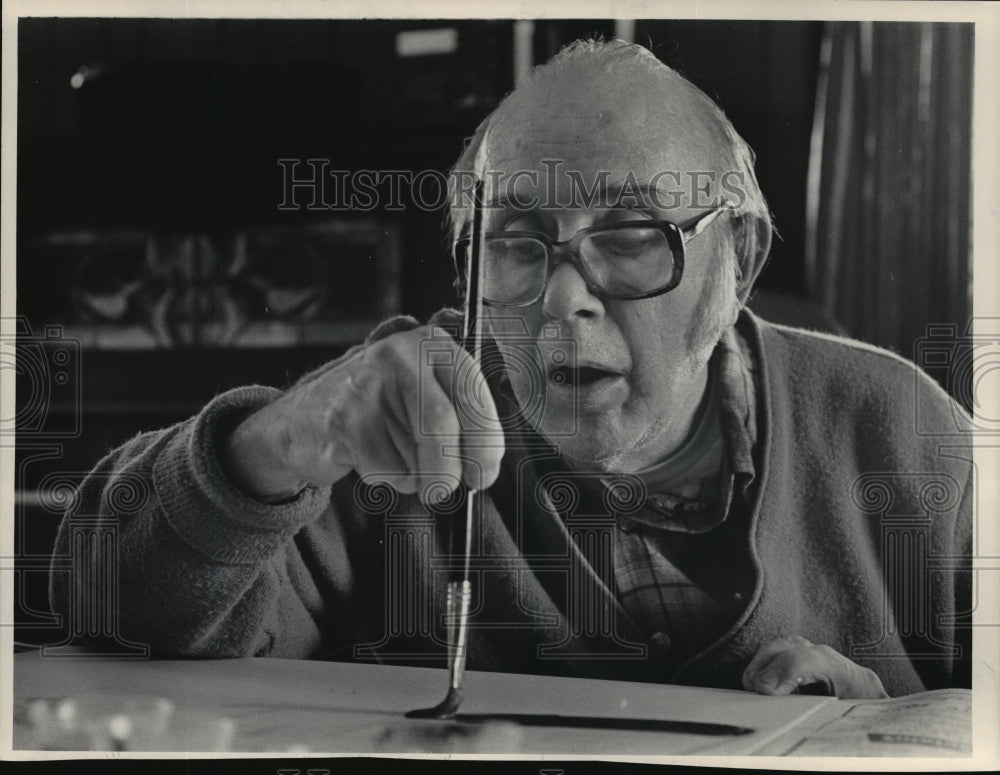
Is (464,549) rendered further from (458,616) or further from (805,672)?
(805,672)

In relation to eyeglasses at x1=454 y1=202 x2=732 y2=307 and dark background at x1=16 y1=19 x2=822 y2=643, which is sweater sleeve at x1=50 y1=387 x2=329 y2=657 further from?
eyeglasses at x1=454 y1=202 x2=732 y2=307

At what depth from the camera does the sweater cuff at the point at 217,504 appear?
7.97 feet

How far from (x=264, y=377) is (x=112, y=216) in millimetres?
542

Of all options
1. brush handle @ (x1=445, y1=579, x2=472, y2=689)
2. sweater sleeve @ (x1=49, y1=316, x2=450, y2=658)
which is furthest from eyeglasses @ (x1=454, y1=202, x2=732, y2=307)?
brush handle @ (x1=445, y1=579, x2=472, y2=689)

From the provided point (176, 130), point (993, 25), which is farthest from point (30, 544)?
point (993, 25)

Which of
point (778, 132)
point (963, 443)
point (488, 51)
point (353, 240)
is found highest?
point (488, 51)

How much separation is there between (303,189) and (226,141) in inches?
8.6

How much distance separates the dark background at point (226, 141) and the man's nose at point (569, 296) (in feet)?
0.87

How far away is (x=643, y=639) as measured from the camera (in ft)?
8.30

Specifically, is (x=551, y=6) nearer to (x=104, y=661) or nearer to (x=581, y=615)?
(x=581, y=615)

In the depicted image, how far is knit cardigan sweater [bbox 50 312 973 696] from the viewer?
252 cm

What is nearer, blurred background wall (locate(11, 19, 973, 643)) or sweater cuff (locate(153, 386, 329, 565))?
sweater cuff (locate(153, 386, 329, 565))

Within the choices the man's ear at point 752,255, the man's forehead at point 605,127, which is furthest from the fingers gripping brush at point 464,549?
the man's ear at point 752,255

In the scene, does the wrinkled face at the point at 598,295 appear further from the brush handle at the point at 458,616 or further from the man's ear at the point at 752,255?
the brush handle at the point at 458,616
